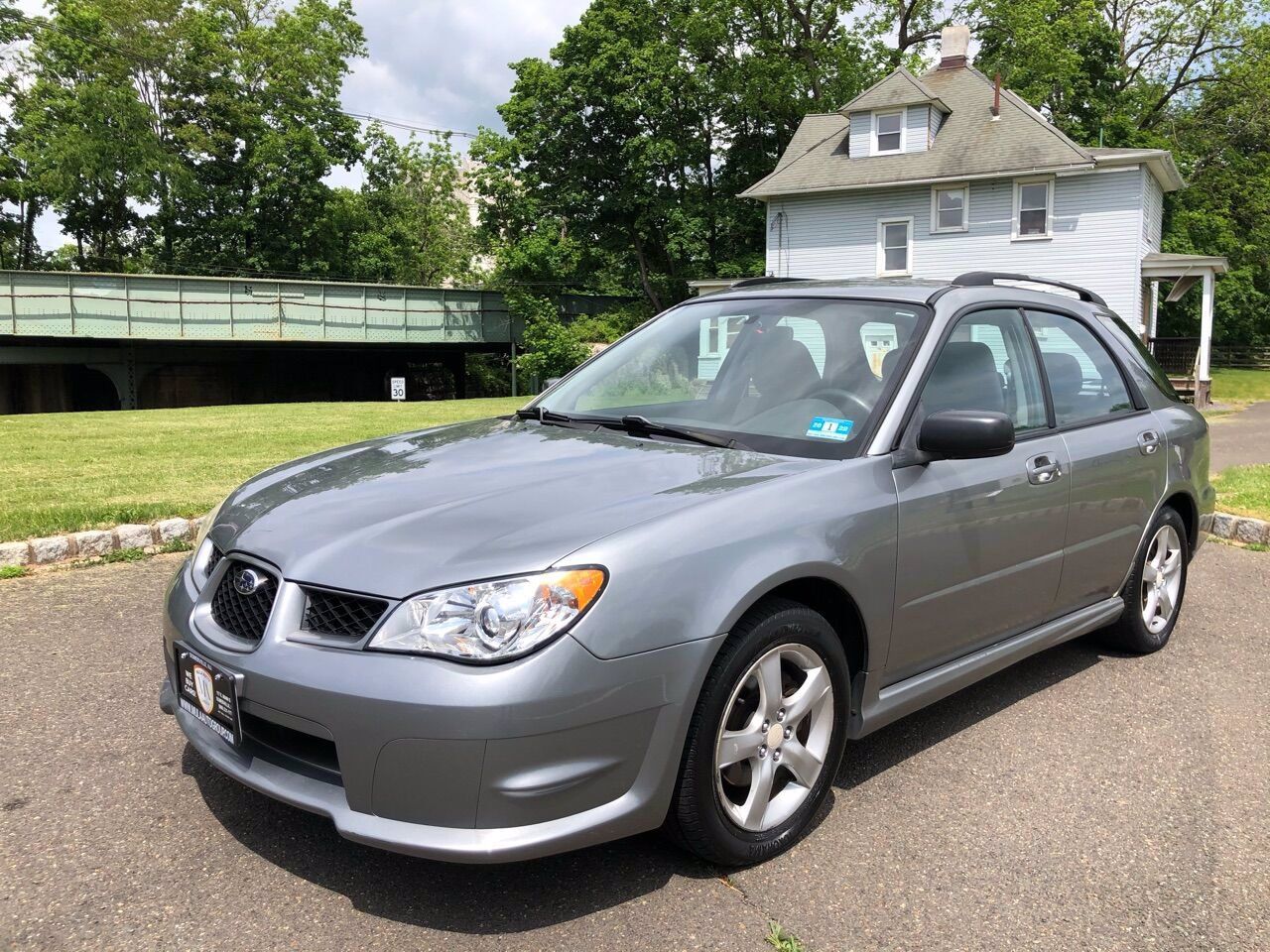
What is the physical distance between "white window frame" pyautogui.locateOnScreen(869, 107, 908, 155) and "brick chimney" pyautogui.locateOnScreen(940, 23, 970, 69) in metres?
3.41

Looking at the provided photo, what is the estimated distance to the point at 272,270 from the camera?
46.9 m

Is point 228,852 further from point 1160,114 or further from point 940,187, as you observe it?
point 1160,114

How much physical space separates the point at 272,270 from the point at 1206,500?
47.4 metres

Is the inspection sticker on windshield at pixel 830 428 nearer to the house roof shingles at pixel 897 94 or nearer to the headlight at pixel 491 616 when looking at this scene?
the headlight at pixel 491 616

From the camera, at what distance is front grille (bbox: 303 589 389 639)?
247cm

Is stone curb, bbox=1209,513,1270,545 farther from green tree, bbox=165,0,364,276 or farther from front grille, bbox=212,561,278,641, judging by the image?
green tree, bbox=165,0,364,276

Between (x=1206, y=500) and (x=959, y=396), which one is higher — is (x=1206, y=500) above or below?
below

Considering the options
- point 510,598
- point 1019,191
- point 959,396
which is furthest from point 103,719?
point 1019,191

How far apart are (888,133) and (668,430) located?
96.7 feet

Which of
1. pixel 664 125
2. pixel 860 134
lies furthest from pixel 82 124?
pixel 860 134

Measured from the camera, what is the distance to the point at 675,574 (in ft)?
8.37

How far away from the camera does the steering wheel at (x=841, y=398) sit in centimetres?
339

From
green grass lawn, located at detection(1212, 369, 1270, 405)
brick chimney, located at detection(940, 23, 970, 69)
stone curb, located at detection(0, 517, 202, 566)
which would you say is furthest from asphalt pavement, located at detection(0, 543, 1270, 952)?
brick chimney, located at detection(940, 23, 970, 69)

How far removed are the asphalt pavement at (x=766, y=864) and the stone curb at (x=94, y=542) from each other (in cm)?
231
